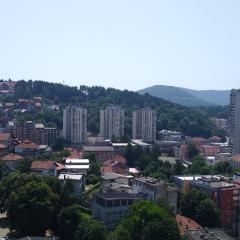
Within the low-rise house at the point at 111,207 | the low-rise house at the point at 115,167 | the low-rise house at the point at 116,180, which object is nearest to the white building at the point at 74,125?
the low-rise house at the point at 115,167

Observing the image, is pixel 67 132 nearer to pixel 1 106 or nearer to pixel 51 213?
pixel 1 106

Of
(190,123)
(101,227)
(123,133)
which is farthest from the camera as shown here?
(190,123)

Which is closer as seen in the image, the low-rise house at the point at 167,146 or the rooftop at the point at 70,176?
the rooftop at the point at 70,176

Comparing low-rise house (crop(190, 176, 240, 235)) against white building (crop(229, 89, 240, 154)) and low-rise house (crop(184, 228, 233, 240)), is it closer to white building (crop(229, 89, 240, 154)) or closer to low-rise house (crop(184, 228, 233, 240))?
low-rise house (crop(184, 228, 233, 240))

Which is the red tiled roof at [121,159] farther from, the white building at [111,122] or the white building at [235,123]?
the white building at [111,122]

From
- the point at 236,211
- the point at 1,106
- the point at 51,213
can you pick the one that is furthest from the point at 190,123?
the point at 51,213

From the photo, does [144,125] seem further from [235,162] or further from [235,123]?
[235,162]

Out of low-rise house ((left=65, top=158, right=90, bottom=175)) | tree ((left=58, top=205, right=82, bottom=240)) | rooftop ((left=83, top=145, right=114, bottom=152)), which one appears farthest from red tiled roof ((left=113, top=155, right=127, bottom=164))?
tree ((left=58, top=205, right=82, bottom=240))
